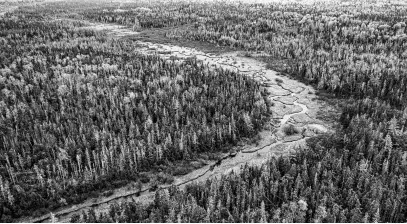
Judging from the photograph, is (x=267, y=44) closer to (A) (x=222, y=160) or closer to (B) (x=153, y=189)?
(A) (x=222, y=160)

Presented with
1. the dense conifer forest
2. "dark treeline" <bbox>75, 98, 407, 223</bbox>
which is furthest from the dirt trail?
"dark treeline" <bbox>75, 98, 407, 223</bbox>

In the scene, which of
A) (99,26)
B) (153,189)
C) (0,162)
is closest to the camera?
(153,189)

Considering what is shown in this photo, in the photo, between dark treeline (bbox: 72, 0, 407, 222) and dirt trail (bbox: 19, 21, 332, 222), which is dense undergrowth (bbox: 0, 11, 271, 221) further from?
dark treeline (bbox: 72, 0, 407, 222)

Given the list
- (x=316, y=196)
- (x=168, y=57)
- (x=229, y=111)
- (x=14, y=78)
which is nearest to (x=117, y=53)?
(x=168, y=57)

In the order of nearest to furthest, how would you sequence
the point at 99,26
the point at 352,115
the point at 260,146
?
the point at 260,146
the point at 352,115
the point at 99,26

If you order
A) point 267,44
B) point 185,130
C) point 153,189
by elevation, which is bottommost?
point 153,189

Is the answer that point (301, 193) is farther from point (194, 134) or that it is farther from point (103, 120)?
point (103, 120)
